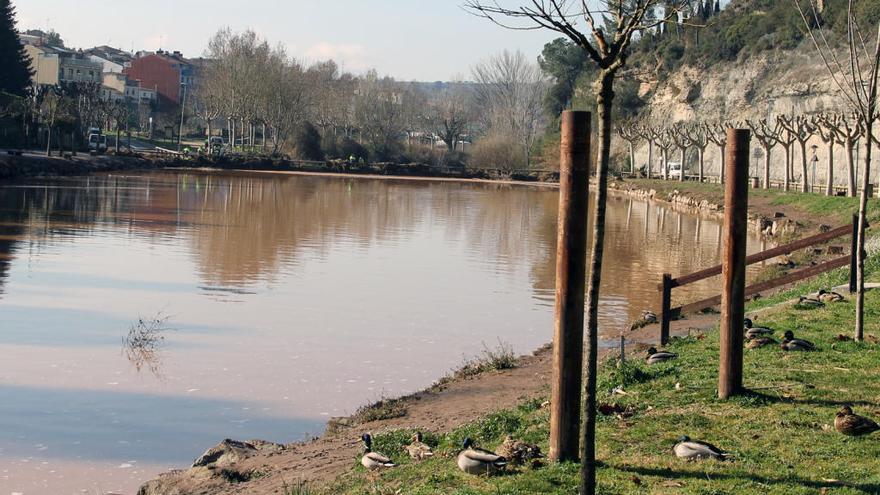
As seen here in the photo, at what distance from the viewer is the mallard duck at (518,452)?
8.54 m

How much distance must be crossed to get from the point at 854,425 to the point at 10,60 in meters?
88.7

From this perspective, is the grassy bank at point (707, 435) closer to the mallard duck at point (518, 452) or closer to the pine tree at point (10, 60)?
the mallard duck at point (518, 452)

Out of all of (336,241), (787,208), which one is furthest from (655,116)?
(336,241)

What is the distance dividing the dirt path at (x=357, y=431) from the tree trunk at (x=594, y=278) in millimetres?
3457

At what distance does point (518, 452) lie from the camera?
28.3 feet

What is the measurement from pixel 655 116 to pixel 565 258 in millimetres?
91440

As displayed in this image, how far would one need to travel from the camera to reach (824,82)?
7075 centimetres

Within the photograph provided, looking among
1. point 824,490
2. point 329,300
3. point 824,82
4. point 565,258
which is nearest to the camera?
point 824,490

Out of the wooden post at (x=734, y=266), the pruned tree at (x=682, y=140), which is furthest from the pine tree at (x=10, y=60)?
the wooden post at (x=734, y=266)

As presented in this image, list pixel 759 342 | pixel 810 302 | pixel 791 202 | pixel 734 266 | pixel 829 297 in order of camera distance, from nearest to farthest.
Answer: pixel 734 266
pixel 759 342
pixel 810 302
pixel 829 297
pixel 791 202

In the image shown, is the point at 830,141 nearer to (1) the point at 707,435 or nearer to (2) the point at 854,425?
(2) the point at 854,425

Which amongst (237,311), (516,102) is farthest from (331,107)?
(237,311)

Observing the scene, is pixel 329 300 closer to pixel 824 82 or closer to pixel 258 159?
pixel 824 82

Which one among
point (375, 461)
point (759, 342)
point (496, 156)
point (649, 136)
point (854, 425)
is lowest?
point (375, 461)
